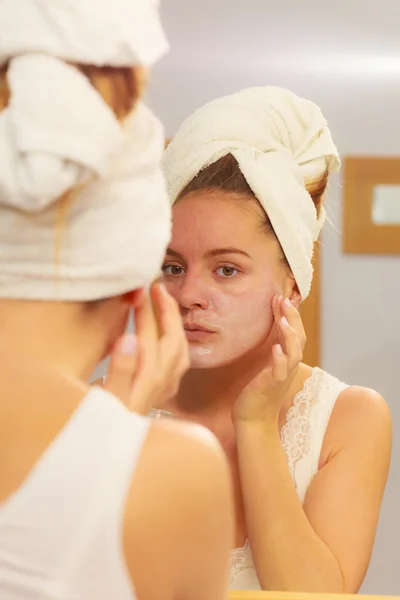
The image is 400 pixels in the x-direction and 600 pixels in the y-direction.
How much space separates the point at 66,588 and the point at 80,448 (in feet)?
0.22

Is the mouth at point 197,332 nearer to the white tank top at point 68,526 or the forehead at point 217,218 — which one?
the forehead at point 217,218

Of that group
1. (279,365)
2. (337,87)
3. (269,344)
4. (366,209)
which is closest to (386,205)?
(366,209)

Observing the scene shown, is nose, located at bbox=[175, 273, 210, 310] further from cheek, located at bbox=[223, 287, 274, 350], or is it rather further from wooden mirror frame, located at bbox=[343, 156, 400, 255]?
wooden mirror frame, located at bbox=[343, 156, 400, 255]

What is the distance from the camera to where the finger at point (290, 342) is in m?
0.77

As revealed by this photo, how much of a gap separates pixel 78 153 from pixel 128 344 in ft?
0.42

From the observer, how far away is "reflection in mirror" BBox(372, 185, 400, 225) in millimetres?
1666

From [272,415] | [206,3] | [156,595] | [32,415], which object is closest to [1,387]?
[32,415]

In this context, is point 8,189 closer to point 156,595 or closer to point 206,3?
point 156,595

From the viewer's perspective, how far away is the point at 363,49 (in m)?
1.68

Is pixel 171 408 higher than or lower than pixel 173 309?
lower

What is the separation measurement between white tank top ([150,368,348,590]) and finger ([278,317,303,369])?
0.34 feet

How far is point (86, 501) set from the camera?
36 centimetres

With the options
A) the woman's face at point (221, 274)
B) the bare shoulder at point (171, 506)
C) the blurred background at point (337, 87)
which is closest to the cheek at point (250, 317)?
the woman's face at point (221, 274)

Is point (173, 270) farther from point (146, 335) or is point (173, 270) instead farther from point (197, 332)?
point (146, 335)
